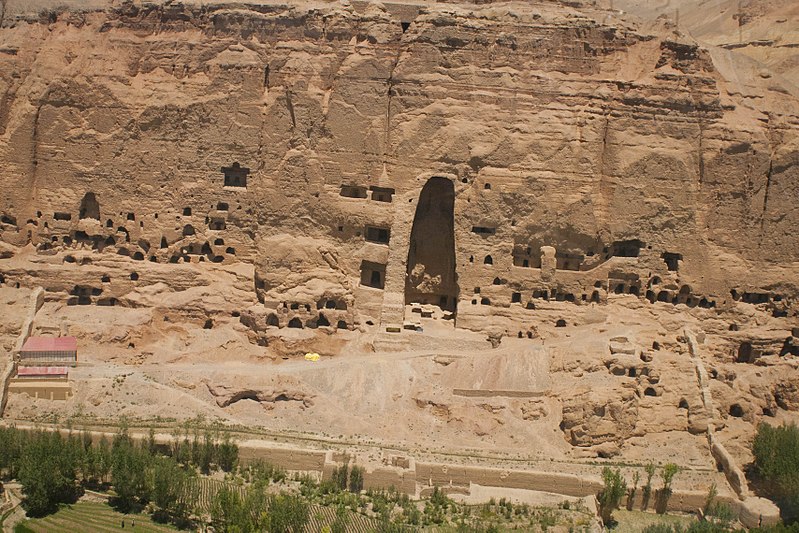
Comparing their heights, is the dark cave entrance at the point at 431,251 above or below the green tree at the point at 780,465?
above

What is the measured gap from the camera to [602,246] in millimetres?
46062

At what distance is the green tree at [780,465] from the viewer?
37213mm

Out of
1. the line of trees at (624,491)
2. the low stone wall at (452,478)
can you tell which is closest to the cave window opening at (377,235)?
the low stone wall at (452,478)

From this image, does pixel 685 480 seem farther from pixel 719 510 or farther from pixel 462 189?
pixel 462 189

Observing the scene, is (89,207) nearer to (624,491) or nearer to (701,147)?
(624,491)

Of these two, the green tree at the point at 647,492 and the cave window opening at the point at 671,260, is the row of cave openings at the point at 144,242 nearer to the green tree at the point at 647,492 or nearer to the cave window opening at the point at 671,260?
the cave window opening at the point at 671,260

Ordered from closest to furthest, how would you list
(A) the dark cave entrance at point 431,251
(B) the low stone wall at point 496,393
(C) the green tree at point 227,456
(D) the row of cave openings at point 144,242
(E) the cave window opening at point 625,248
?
(C) the green tree at point 227,456 → (B) the low stone wall at point 496,393 → (E) the cave window opening at point 625,248 → (A) the dark cave entrance at point 431,251 → (D) the row of cave openings at point 144,242

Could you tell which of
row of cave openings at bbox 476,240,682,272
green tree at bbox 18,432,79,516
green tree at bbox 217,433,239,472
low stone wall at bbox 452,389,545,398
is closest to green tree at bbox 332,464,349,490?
green tree at bbox 217,433,239,472

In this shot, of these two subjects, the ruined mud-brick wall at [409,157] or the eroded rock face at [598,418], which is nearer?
the eroded rock face at [598,418]

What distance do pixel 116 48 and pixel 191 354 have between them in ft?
44.5

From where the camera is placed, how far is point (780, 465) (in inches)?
1513

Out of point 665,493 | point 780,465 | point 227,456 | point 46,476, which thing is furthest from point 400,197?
point 46,476

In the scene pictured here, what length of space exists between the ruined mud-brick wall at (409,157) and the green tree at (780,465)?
7.70 meters

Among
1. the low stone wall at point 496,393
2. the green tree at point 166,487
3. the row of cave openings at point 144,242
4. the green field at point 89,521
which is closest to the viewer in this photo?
the green field at point 89,521
